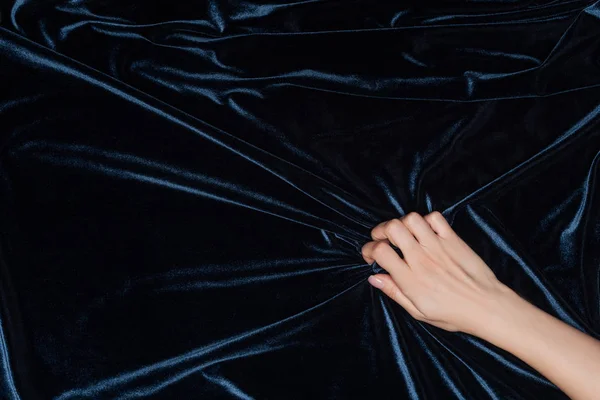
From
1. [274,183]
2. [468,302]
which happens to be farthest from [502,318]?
[274,183]

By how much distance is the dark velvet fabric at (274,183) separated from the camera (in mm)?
1012

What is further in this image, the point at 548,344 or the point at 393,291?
the point at 393,291

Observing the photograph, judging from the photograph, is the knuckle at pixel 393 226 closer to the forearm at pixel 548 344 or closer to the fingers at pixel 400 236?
the fingers at pixel 400 236

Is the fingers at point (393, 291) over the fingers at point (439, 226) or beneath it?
beneath

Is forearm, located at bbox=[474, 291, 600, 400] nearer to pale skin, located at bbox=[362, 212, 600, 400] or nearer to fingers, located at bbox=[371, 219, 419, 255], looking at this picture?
pale skin, located at bbox=[362, 212, 600, 400]

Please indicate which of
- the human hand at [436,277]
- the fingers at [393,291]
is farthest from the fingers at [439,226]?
the fingers at [393,291]

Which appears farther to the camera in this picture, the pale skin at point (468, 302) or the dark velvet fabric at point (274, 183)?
the dark velvet fabric at point (274, 183)

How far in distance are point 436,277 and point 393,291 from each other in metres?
0.08

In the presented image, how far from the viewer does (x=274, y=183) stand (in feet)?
3.93

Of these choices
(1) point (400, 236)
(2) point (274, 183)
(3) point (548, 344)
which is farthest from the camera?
(2) point (274, 183)

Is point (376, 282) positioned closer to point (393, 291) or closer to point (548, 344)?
point (393, 291)

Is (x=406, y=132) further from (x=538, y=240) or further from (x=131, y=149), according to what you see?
(x=131, y=149)

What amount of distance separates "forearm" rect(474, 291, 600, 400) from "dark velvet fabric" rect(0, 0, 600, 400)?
13cm

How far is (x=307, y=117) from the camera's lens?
50.2 inches
